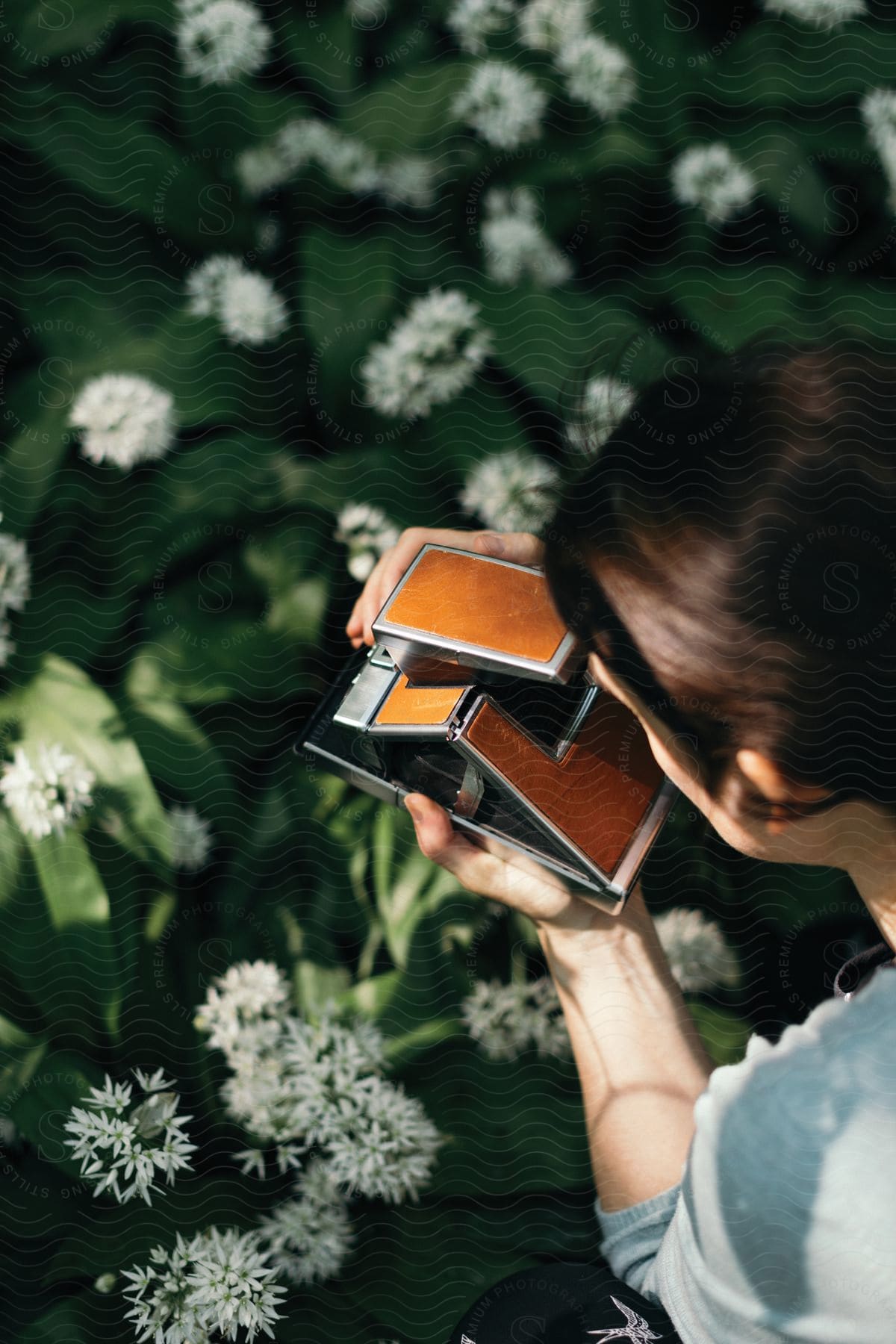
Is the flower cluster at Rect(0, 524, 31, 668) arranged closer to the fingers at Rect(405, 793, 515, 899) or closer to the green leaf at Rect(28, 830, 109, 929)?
the green leaf at Rect(28, 830, 109, 929)

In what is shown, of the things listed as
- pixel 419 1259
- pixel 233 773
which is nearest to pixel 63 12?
pixel 233 773

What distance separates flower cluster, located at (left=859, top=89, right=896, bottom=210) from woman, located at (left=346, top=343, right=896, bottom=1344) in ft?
2.01

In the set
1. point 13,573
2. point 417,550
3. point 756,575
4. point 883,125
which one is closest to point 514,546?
point 417,550

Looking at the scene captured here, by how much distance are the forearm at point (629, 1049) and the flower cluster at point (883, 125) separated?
837 mm

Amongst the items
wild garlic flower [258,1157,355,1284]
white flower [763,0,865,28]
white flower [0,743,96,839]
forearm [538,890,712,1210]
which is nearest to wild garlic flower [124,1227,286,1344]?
wild garlic flower [258,1157,355,1284]

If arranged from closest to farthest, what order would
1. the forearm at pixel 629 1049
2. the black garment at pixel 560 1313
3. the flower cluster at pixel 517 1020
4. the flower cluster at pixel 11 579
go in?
the black garment at pixel 560 1313 < the forearm at pixel 629 1049 < the flower cluster at pixel 517 1020 < the flower cluster at pixel 11 579

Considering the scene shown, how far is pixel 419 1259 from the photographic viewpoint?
2.44 feet

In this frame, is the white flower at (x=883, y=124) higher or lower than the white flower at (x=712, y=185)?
higher

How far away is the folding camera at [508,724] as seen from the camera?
664mm

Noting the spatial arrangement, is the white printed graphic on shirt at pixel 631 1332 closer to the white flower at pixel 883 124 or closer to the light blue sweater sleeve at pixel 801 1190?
the light blue sweater sleeve at pixel 801 1190

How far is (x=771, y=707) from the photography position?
514 millimetres

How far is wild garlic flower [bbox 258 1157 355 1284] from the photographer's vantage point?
72 cm

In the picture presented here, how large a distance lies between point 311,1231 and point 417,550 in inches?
21.3

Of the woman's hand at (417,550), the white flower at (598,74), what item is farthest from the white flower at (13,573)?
the white flower at (598,74)
